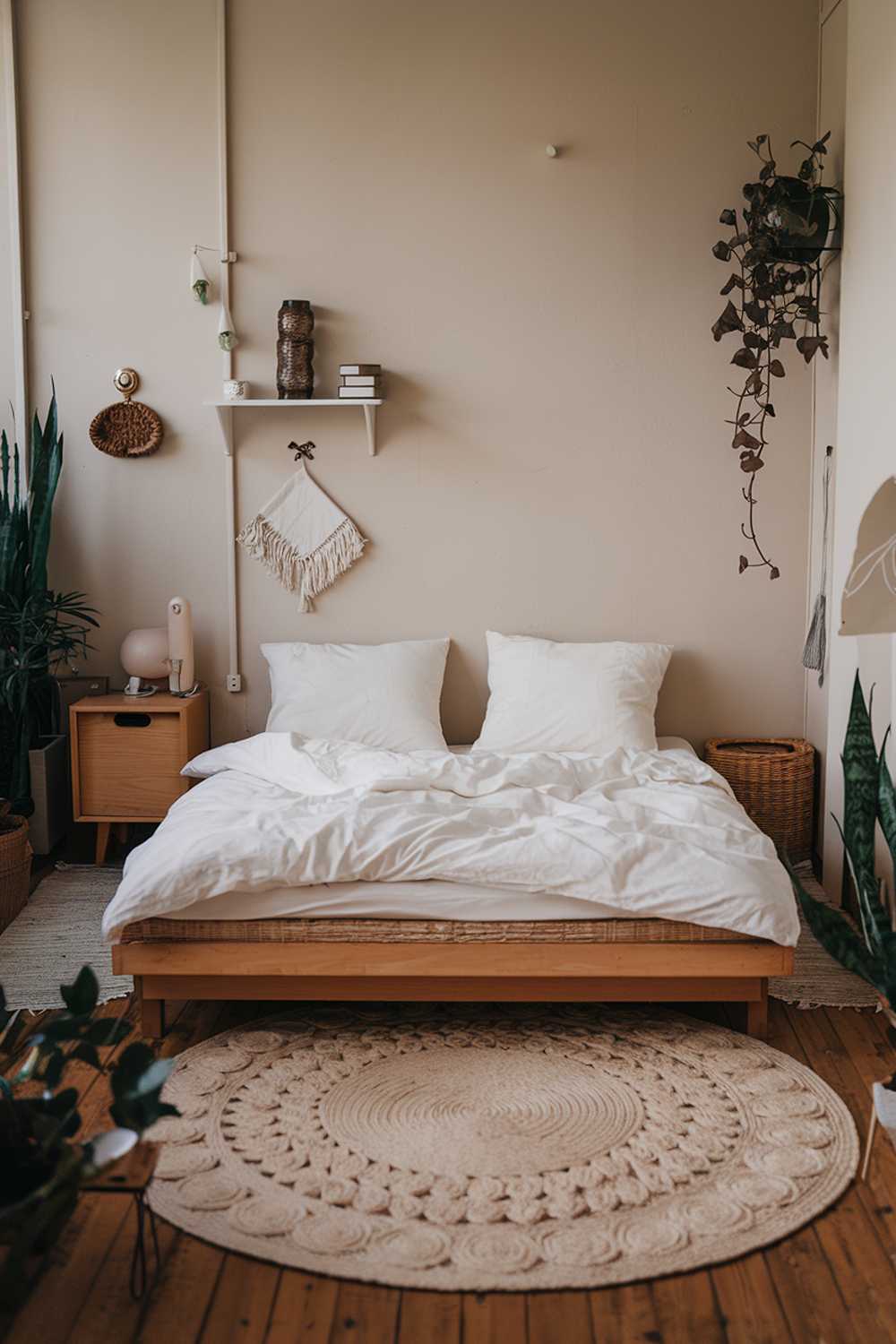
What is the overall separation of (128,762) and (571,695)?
5.03 ft

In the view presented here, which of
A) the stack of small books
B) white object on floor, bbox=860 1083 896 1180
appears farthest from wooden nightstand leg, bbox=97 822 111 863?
white object on floor, bbox=860 1083 896 1180

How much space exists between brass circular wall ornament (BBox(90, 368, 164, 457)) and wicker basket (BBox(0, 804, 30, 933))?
4.60ft

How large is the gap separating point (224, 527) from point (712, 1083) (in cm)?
270

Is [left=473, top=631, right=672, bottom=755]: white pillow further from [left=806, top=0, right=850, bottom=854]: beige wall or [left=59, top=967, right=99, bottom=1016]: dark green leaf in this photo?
[left=59, top=967, right=99, bottom=1016]: dark green leaf

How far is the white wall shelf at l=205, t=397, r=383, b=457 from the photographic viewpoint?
4227 millimetres

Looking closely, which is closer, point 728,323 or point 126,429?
point 728,323

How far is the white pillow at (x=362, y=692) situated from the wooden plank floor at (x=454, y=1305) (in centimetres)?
212

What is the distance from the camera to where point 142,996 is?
2.96m

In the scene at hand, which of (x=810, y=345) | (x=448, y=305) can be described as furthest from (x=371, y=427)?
(x=810, y=345)

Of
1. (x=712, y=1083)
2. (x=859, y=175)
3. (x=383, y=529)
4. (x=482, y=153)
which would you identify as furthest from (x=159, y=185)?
(x=712, y=1083)

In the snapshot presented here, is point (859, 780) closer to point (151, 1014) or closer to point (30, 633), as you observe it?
point (151, 1014)

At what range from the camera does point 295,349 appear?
4250 mm

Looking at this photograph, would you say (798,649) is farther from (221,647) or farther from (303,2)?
(303,2)

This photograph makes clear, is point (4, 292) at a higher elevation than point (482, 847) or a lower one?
higher
